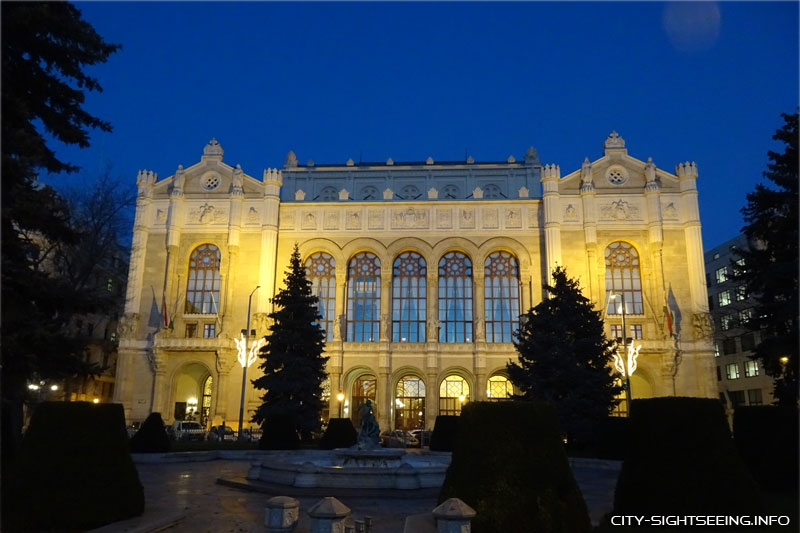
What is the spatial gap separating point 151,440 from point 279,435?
17.3 ft

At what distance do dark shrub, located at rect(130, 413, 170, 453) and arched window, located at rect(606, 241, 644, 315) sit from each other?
99.8ft

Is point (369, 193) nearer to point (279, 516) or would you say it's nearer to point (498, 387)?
point (498, 387)

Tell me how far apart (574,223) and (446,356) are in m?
13.5

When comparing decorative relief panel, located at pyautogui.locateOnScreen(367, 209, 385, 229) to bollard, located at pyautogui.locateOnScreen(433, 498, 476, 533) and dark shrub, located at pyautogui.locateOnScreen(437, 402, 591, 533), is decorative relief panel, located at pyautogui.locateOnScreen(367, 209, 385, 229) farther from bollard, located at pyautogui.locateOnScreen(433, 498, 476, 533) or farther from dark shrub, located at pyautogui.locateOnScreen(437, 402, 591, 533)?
bollard, located at pyautogui.locateOnScreen(433, 498, 476, 533)

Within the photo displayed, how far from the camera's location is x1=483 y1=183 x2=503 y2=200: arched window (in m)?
47.8

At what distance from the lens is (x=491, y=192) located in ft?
158

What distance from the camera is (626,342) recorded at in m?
28.0

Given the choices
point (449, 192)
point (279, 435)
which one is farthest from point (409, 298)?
point (279, 435)

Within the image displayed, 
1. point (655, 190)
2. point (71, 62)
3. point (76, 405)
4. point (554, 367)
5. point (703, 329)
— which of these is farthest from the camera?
point (655, 190)

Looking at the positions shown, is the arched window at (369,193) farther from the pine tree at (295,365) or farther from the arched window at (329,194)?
the pine tree at (295,365)

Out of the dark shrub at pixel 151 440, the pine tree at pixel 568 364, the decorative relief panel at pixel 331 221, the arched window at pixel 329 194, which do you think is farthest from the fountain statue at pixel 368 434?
the arched window at pixel 329 194

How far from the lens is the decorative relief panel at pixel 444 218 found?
4366 centimetres

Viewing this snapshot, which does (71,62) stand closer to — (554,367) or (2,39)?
(2,39)

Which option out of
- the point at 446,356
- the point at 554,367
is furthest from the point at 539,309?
the point at 446,356
